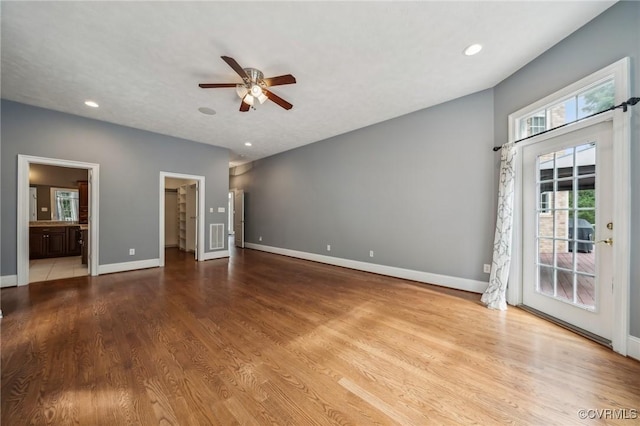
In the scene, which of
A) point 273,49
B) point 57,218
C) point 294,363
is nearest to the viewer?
point 294,363

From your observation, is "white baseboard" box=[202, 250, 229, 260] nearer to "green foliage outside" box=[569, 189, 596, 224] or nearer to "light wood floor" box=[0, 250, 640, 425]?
"light wood floor" box=[0, 250, 640, 425]

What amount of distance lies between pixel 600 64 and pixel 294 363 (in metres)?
3.80

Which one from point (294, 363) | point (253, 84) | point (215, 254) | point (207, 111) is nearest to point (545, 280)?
point (294, 363)

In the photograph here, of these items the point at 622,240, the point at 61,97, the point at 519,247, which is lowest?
the point at 519,247

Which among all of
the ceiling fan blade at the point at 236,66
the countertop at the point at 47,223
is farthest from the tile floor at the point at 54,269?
the ceiling fan blade at the point at 236,66

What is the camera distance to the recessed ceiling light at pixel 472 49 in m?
2.36

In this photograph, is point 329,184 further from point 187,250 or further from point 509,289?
point 187,250

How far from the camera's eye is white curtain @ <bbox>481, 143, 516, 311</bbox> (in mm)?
2834

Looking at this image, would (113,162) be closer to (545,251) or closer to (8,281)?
(8,281)

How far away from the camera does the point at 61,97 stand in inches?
Answer: 132

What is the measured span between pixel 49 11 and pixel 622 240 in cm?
527

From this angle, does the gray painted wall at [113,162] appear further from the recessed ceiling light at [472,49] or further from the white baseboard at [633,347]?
the white baseboard at [633,347]

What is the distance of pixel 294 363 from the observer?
1791 millimetres

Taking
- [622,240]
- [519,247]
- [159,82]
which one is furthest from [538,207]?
[159,82]
